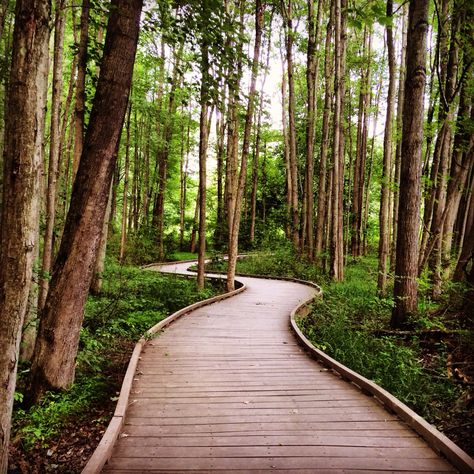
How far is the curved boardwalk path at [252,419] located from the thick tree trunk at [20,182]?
1535 millimetres

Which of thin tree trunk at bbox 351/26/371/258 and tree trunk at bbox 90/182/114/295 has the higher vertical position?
thin tree trunk at bbox 351/26/371/258

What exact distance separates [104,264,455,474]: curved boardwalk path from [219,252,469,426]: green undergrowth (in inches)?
31.3

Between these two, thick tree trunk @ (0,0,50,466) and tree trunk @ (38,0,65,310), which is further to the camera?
tree trunk @ (38,0,65,310)

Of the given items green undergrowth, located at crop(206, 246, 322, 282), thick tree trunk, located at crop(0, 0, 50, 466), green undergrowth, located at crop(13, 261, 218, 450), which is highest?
thick tree trunk, located at crop(0, 0, 50, 466)

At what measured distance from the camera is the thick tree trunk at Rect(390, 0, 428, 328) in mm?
7492

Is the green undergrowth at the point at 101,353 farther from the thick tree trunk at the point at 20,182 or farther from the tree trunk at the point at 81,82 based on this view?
the tree trunk at the point at 81,82

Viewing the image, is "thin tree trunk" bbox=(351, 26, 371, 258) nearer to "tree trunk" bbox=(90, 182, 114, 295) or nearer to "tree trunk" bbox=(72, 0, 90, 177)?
"tree trunk" bbox=(90, 182, 114, 295)

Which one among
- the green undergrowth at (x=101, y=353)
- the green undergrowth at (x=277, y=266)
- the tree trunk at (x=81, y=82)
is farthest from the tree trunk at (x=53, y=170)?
the green undergrowth at (x=277, y=266)

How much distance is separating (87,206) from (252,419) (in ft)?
10.6

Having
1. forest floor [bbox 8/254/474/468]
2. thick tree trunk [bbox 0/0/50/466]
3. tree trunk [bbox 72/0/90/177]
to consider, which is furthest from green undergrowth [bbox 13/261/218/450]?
tree trunk [bbox 72/0/90/177]

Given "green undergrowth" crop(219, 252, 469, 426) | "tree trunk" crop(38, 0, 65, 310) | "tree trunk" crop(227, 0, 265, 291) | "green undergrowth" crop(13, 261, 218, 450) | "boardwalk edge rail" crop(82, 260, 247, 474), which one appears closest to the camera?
"boardwalk edge rail" crop(82, 260, 247, 474)

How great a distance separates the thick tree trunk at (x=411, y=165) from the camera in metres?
7.49

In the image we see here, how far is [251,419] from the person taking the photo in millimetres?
4082

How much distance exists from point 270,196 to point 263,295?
709 inches
